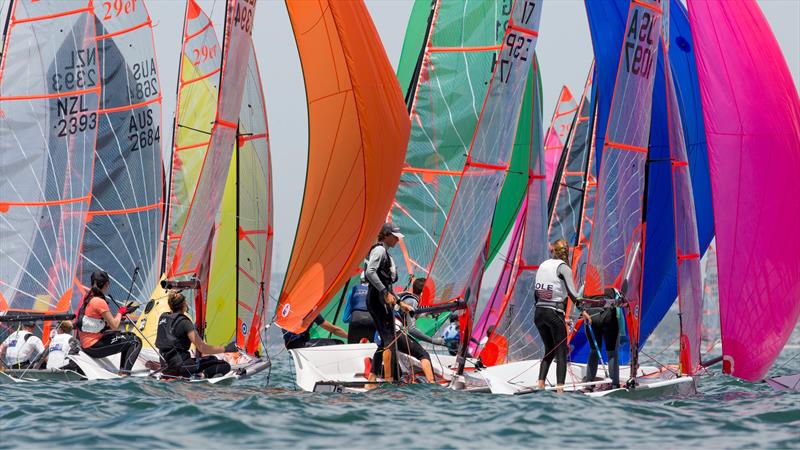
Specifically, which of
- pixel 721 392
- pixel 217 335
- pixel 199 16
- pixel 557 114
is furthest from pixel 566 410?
pixel 557 114

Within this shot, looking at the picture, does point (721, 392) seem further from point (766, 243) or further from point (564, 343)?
point (564, 343)

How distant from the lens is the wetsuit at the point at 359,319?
1373cm

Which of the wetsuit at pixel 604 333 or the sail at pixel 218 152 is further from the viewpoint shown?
the sail at pixel 218 152

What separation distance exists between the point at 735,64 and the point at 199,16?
9106mm

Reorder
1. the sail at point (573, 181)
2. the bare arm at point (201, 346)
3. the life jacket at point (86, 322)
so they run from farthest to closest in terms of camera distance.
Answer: the sail at point (573, 181)
the life jacket at point (86, 322)
the bare arm at point (201, 346)

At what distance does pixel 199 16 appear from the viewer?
67.5 feet

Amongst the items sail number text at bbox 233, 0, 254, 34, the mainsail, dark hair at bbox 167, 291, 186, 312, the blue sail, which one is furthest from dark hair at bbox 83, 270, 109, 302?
the blue sail

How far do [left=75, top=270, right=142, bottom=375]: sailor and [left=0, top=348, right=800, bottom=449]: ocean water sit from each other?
3.66ft

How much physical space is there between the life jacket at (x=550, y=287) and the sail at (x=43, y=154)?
6.15 metres

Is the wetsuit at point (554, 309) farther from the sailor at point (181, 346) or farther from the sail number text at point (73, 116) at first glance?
the sail number text at point (73, 116)

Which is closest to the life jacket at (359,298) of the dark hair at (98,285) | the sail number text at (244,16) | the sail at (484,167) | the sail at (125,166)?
the sail at (484,167)

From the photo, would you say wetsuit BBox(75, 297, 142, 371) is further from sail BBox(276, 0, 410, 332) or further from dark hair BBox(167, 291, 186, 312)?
sail BBox(276, 0, 410, 332)

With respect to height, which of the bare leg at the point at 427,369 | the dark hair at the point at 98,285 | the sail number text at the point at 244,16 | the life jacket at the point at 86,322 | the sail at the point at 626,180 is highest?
the sail number text at the point at 244,16

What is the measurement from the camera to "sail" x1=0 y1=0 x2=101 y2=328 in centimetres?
1548
